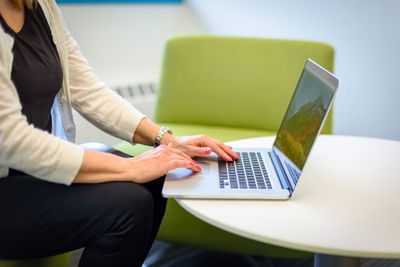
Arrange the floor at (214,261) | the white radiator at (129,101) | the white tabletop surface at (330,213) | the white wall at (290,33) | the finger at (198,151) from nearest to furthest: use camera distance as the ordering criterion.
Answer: the white tabletop surface at (330,213)
the finger at (198,151)
the floor at (214,261)
the white wall at (290,33)
the white radiator at (129,101)

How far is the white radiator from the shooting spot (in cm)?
273

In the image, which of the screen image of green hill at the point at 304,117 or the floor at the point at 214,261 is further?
the floor at the point at 214,261

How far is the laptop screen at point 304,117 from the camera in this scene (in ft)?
3.56

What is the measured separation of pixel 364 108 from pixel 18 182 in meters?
1.96

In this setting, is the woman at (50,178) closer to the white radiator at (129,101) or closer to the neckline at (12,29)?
the neckline at (12,29)

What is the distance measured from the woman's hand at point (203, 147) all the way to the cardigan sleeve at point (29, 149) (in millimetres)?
338

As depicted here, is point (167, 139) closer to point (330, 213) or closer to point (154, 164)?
point (154, 164)

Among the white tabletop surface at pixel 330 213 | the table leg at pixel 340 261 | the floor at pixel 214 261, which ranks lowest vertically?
the floor at pixel 214 261

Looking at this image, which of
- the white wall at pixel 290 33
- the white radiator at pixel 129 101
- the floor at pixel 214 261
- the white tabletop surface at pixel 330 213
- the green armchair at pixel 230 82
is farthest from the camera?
the white radiator at pixel 129 101

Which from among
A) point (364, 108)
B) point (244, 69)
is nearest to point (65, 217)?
point (244, 69)

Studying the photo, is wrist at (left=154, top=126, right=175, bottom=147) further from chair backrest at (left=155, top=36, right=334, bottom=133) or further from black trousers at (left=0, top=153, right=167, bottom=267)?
chair backrest at (left=155, top=36, right=334, bottom=133)

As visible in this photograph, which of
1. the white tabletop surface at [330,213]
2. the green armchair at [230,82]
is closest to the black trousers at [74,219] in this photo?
the white tabletop surface at [330,213]

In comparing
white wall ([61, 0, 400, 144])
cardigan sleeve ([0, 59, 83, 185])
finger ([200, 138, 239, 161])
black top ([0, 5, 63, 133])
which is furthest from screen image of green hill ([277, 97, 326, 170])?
white wall ([61, 0, 400, 144])

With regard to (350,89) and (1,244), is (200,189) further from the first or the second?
(350,89)
